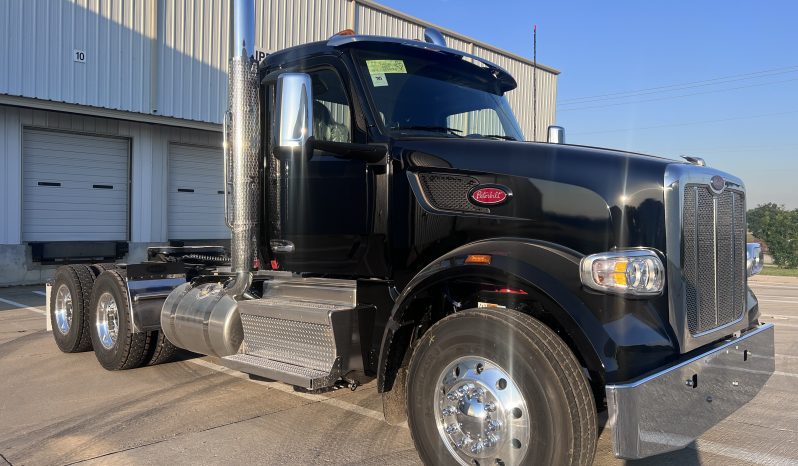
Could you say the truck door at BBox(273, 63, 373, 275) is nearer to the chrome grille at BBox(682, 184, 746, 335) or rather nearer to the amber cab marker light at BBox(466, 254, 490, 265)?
the amber cab marker light at BBox(466, 254, 490, 265)

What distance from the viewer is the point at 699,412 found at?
2977 mm

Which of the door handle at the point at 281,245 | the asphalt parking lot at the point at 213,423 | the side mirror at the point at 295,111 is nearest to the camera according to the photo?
the side mirror at the point at 295,111

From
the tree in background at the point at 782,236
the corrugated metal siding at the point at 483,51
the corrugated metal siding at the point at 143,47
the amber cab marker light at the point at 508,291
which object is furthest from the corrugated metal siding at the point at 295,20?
the tree in background at the point at 782,236

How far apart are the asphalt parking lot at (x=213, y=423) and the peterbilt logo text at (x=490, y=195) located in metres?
1.59

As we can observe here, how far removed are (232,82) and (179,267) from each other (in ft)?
7.05

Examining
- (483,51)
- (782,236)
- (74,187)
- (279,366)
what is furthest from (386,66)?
(782,236)

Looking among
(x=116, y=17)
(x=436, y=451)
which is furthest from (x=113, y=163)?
(x=436, y=451)

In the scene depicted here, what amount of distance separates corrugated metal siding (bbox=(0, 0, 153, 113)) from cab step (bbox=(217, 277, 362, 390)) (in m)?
11.2

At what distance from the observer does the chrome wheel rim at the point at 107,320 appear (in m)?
6.19

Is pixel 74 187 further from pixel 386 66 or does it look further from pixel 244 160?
pixel 386 66

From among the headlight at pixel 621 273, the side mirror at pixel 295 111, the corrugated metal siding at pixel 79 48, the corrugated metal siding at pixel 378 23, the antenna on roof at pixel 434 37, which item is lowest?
the headlight at pixel 621 273

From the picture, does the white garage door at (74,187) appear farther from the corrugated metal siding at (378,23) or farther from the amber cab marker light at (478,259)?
the amber cab marker light at (478,259)

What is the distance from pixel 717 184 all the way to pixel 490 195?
1.22 meters

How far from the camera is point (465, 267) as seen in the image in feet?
10.5
